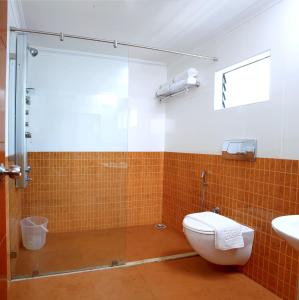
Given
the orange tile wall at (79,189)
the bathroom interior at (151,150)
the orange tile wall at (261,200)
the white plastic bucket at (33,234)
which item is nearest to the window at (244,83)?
the bathroom interior at (151,150)

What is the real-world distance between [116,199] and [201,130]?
1301mm

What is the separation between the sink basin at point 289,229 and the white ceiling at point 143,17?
64.6 inches

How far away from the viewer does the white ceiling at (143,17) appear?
1992 mm

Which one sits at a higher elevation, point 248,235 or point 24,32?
point 24,32

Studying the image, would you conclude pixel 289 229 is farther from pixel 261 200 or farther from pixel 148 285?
pixel 148 285

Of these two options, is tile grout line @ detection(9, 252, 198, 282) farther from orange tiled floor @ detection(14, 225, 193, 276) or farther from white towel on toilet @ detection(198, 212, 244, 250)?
white towel on toilet @ detection(198, 212, 244, 250)

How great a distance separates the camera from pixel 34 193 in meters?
2.77

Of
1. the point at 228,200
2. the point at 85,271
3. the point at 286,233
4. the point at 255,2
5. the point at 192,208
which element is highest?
the point at 255,2

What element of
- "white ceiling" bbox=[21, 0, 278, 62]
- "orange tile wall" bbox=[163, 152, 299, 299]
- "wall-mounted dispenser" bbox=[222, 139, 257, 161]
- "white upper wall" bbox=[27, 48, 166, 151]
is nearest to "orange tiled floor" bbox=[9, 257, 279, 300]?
"orange tile wall" bbox=[163, 152, 299, 299]

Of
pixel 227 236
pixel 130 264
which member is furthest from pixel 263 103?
pixel 130 264

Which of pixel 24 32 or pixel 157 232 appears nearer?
pixel 24 32

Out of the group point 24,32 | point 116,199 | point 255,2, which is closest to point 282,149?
point 255,2

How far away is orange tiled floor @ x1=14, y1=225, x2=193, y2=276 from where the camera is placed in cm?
227

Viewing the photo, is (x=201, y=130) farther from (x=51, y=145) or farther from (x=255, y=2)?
(x=51, y=145)
